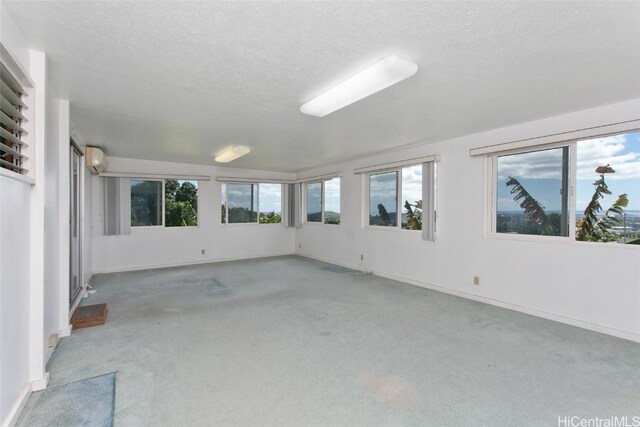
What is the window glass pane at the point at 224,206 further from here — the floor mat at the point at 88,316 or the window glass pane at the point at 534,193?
the window glass pane at the point at 534,193

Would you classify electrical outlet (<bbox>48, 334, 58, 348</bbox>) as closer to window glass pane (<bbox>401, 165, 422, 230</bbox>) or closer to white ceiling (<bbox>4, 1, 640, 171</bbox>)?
white ceiling (<bbox>4, 1, 640, 171</bbox>)

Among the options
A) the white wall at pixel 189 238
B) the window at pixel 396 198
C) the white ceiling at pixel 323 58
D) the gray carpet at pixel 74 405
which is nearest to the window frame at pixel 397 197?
the window at pixel 396 198

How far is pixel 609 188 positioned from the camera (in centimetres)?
299

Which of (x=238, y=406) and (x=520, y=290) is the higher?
(x=520, y=290)

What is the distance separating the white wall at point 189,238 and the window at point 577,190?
16.5 ft

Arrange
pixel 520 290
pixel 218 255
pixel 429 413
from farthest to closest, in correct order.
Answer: pixel 218 255
pixel 520 290
pixel 429 413

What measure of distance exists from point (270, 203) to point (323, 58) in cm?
572

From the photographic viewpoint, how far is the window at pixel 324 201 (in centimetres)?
654

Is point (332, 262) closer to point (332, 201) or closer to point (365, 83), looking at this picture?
point (332, 201)

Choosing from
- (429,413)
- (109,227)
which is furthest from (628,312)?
(109,227)

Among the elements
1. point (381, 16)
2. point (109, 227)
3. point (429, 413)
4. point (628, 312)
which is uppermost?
point (381, 16)

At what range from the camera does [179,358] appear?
2367mm

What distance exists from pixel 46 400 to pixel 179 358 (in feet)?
2.50

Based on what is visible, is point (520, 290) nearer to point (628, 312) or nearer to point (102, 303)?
point (628, 312)
